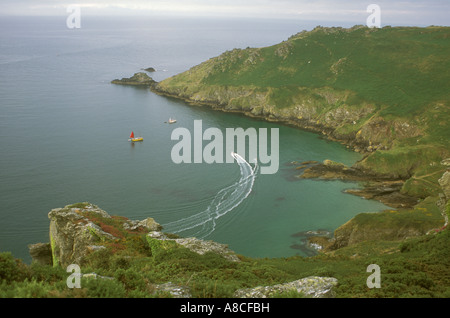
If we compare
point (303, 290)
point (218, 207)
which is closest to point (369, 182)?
point (218, 207)

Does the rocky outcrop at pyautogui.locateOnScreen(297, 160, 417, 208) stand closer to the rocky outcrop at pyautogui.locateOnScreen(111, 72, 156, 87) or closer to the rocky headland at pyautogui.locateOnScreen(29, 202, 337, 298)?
the rocky headland at pyautogui.locateOnScreen(29, 202, 337, 298)

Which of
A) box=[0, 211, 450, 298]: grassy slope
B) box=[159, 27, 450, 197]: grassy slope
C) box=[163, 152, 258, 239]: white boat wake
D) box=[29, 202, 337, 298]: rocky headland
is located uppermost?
box=[159, 27, 450, 197]: grassy slope

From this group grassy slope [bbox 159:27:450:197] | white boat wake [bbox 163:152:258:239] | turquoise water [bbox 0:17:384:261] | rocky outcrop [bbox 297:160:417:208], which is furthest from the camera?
grassy slope [bbox 159:27:450:197]

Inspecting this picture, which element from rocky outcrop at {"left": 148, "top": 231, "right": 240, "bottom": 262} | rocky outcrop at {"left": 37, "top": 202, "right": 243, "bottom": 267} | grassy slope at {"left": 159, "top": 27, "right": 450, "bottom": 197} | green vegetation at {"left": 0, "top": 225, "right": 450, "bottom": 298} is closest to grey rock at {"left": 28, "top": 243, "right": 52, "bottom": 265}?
rocky outcrop at {"left": 37, "top": 202, "right": 243, "bottom": 267}

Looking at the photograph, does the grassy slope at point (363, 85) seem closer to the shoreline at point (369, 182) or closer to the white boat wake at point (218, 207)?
the shoreline at point (369, 182)

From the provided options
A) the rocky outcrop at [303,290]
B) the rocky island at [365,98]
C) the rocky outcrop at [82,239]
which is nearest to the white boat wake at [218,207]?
the rocky island at [365,98]

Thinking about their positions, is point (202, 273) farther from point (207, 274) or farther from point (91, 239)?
point (91, 239)

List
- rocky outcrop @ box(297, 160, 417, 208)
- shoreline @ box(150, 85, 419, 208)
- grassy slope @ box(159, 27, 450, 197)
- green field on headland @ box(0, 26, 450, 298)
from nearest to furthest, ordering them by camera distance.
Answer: green field on headland @ box(0, 26, 450, 298)
shoreline @ box(150, 85, 419, 208)
rocky outcrop @ box(297, 160, 417, 208)
grassy slope @ box(159, 27, 450, 197)

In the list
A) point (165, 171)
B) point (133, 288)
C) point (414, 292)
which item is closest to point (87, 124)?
point (165, 171)
